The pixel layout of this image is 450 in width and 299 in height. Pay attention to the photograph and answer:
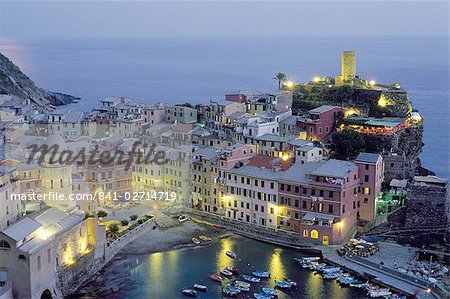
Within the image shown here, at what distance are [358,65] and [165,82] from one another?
45.6 metres

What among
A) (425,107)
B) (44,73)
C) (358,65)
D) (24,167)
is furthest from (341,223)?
(44,73)

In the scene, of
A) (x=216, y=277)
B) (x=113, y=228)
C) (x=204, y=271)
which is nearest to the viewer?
(x=216, y=277)

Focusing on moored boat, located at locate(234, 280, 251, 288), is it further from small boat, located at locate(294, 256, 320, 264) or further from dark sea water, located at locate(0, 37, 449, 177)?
dark sea water, located at locate(0, 37, 449, 177)

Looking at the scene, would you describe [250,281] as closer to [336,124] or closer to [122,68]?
[336,124]

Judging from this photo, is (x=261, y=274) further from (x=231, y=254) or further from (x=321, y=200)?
(x=321, y=200)

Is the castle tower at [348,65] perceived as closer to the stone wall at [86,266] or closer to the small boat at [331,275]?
the stone wall at [86,266]

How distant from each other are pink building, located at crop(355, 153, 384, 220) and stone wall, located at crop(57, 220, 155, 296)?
13928 millimetres

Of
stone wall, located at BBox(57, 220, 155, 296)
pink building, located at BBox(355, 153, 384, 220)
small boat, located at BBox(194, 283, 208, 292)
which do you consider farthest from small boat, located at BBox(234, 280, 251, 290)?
pink building, located at BBox(355, 153, 384, 220)

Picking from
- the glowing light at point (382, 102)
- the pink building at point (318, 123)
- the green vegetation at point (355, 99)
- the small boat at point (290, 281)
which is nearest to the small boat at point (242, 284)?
the small boat at point (290, 281)

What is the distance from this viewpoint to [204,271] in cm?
3494

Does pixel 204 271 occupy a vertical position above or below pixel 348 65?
below

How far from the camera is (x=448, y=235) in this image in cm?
3825

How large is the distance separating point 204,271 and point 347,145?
17320mm

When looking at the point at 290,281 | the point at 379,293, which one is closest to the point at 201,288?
the point at 290,281
